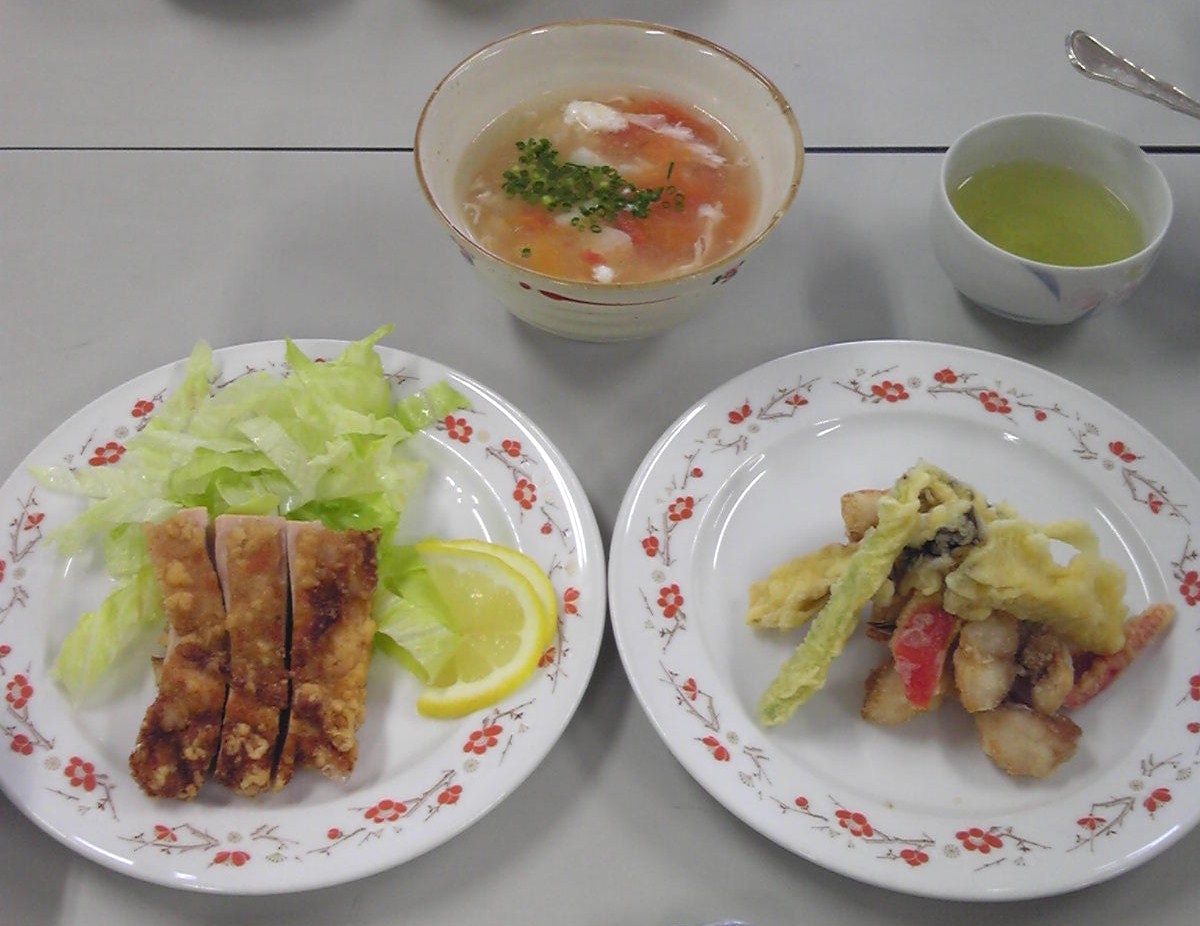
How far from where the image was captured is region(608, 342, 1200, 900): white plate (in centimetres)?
131

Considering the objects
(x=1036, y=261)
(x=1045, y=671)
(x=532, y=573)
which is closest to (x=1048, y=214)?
(x=1036, y=261)

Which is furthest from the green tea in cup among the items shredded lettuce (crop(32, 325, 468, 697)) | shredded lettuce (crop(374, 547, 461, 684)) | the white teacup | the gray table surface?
shredded lettuce (crop(374, 547, 461, 684))

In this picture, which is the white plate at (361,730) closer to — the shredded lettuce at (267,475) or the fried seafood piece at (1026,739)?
the shredded lettuce at (267,475)

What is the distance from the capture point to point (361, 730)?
4.75 ft

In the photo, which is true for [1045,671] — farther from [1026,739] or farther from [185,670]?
[185,670]

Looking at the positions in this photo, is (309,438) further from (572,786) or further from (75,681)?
(572,786)

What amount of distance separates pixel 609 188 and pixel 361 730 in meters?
1.02

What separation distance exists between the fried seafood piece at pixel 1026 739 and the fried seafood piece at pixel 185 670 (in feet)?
3.62

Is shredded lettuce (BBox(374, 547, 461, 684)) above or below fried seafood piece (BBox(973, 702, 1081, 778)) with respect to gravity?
below

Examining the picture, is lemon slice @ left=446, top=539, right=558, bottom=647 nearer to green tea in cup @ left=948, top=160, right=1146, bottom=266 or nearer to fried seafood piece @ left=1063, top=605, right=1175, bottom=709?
fried seafood piece @ left=1063, top=605, right=1175, bottom=709

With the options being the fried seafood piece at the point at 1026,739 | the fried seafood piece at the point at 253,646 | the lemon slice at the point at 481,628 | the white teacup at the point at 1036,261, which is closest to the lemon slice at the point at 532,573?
the lemon slice at the point at 481,628

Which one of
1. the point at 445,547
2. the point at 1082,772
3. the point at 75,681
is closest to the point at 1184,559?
the point at 1082,772

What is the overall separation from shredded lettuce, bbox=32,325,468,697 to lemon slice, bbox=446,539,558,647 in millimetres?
107

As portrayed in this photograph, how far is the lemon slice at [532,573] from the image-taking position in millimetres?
1474
